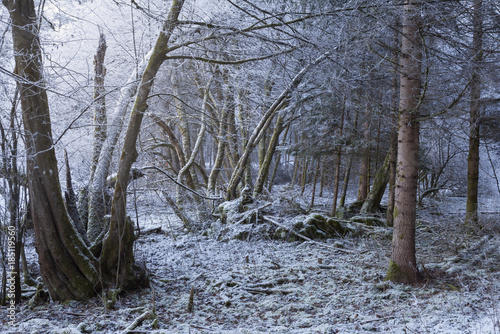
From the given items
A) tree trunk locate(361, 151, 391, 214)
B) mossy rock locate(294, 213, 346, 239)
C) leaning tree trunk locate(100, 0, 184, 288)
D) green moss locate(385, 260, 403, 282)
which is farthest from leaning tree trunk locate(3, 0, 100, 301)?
tree trunk locate(361, 151, 391, 214)

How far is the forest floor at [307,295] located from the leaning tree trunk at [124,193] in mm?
439

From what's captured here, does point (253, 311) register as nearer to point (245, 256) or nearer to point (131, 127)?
point (245, 256)

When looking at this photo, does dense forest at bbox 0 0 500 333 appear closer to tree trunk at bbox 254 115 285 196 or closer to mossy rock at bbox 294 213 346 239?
mossy rock at bbox 294 213 346 239

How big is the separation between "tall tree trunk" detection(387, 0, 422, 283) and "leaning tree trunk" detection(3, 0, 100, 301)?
4378 mm

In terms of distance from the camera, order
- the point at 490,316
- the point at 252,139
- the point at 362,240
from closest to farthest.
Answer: the point at 490,316
the point at 362,240
the point at 252,139

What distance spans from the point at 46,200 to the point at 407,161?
500cm

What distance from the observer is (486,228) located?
24.6ft

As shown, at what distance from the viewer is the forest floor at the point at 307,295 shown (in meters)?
3.67

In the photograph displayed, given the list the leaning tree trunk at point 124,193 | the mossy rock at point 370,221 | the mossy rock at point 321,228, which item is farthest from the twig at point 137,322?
the mossy rock at point 370,221

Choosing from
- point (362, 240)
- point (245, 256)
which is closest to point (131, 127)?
point (245, 256)

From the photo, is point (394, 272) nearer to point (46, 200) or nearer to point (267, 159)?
point (46, 200)

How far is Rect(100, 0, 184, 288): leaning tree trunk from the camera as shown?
17.1ft

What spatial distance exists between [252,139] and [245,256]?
4.08 metres

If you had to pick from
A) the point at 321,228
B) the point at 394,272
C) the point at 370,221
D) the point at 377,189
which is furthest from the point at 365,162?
the point at 394,272
